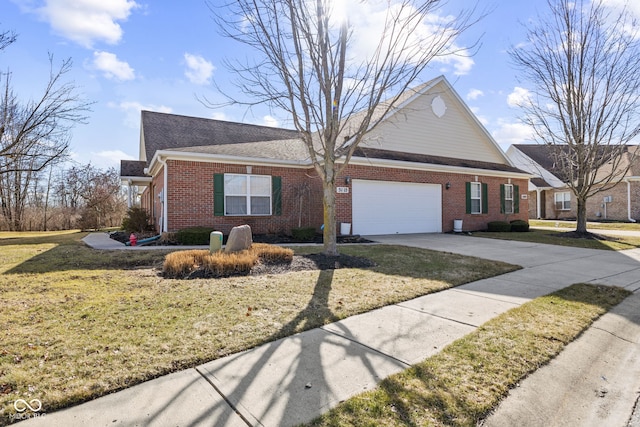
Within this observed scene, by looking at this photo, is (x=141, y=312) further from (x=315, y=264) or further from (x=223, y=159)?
(x=223, y=159)

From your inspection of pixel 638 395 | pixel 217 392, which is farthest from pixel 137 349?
pixel 638 395

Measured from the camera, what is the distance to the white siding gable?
609 inches

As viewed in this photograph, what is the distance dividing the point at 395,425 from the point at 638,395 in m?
2.16

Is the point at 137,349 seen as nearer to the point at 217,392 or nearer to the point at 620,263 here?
the point at 217,392

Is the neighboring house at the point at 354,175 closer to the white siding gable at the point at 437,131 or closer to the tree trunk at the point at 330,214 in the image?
the white siding gable at the point at 437,131

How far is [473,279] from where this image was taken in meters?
6.43

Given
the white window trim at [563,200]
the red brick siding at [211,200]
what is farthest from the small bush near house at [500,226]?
the white window trim at [563,200]

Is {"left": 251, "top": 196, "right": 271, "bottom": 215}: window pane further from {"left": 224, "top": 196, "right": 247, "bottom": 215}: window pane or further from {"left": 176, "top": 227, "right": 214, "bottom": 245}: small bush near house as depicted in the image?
{"left": 176, "top": 227, "right": 214, "bottom": 245}: small bush near house

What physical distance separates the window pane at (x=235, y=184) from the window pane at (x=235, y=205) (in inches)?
8.6

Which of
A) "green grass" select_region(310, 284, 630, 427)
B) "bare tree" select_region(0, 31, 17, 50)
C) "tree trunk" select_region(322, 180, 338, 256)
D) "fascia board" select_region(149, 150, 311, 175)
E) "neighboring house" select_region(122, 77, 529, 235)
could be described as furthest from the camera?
"bare tree" select_region(0, 31, 17, 50)

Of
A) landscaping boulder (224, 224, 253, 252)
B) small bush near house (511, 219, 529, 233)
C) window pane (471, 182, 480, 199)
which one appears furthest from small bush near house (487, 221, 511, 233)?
landscaping boulder (224, 224, 253, 252)

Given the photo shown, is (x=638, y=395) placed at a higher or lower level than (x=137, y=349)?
lower

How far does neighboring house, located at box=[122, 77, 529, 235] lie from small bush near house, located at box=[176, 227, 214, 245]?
36.1 inches

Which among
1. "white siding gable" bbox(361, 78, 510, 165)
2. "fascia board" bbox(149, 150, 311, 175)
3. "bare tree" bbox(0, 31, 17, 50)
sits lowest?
"fascia board" bbox(149, 150, 311, 175)
